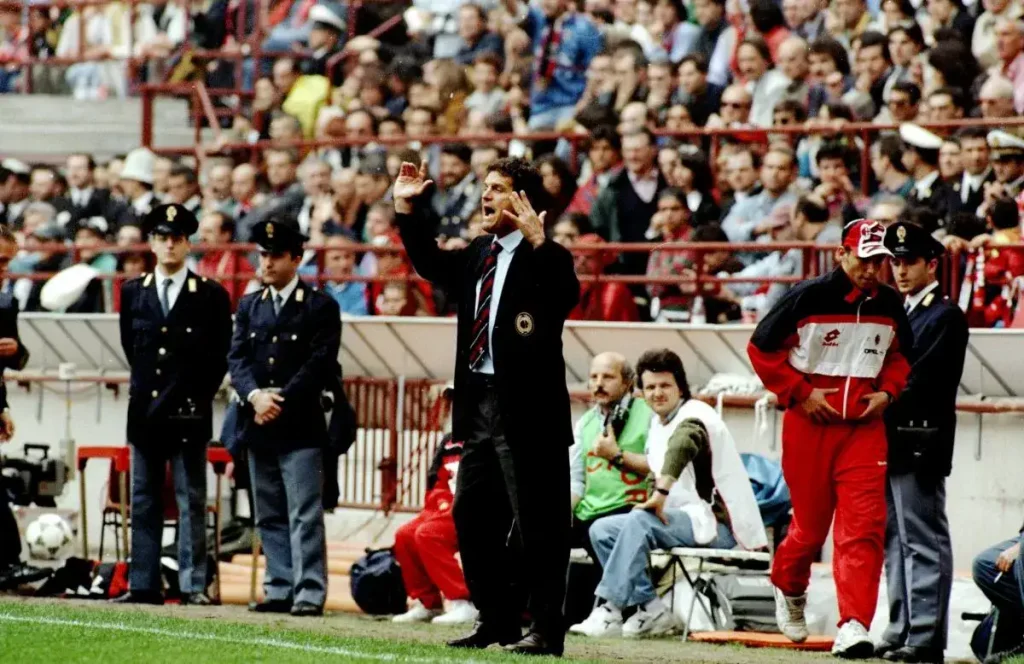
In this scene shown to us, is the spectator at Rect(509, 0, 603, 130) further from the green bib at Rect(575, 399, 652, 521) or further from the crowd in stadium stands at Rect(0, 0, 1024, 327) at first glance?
the green bib at Rect(575, 399, 652, 521)

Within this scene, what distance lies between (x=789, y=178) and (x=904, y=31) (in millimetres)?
1601

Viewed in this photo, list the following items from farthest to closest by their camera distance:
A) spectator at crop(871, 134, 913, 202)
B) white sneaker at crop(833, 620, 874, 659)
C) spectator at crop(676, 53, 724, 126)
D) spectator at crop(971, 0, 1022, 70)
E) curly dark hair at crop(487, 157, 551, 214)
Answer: spectator at crop(676, 53, 724, 126), spectator at crop(971, 0, 1022, 70), spectator at crop(871, 134, 913, 202), white sneaker at crop(833, 620, 874, 659), curly dark hair at crop(487, 157, 551, 214)

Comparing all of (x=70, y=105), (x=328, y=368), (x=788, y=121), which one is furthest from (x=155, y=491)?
(x=70, y=105)

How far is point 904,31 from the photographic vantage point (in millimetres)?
17656

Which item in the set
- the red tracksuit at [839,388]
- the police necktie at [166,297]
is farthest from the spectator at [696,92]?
the red tracksuit at [839,388]

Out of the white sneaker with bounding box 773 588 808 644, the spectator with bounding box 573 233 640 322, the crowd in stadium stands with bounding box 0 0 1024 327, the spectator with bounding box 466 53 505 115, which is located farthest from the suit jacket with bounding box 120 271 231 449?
the spectator with bounding box 466 53 505 115

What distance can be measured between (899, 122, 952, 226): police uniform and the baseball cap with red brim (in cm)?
464

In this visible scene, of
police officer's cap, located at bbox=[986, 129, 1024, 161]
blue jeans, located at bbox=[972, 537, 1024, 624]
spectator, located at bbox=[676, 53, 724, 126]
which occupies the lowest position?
blue jeans, located at bbox=[972, 537, 1024, 624]

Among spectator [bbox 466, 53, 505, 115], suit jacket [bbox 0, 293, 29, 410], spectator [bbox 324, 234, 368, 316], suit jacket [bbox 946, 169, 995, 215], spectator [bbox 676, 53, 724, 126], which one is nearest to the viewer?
suit jacket [bbox 0, 293, 29, 410]

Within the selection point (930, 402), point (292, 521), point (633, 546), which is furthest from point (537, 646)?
point (292, 521)

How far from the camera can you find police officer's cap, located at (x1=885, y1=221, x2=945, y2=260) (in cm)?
1141

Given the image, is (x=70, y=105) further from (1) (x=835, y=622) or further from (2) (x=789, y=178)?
(1) (x=835, y=622)

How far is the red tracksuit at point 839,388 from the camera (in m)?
11.1

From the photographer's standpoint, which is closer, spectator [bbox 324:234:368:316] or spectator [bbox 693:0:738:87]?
spectator [bbox 324:234:368:316]
